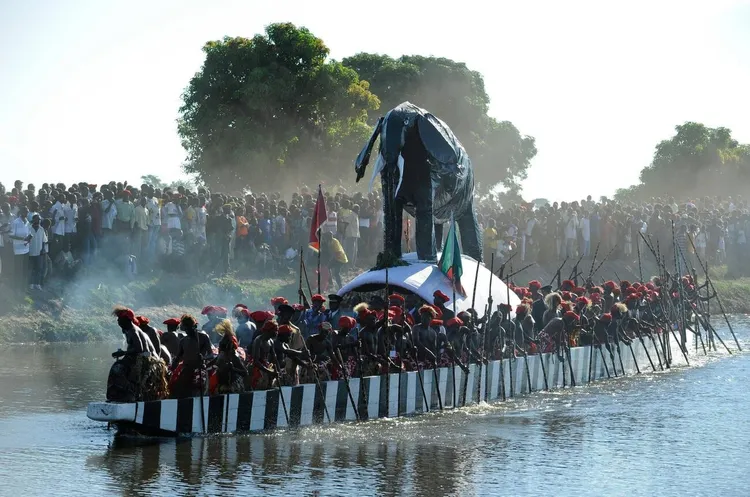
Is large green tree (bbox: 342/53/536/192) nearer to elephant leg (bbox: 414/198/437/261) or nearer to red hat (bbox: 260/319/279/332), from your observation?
elephant leg (bbox: 414/198/437/261)

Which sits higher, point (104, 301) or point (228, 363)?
point (104, 301)

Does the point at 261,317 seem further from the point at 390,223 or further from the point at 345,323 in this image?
the point at 390,223

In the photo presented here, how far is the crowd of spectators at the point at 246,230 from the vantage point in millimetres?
31047

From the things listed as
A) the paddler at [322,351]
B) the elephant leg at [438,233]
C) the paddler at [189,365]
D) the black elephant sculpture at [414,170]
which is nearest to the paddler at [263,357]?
the paddler at [189,365]

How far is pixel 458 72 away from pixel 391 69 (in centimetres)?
577

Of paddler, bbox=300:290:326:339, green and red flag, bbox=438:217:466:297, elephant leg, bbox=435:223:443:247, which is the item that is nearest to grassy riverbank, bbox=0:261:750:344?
elephant leg, bbox=435:223:443:247

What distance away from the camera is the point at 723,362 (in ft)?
110

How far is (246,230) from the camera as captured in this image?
36.3 m

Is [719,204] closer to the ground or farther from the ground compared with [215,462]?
farther from the ground

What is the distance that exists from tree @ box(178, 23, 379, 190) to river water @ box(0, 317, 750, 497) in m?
22.1

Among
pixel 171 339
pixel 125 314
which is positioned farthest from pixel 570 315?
pixel 125 314

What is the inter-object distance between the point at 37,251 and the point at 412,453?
14.6 metres

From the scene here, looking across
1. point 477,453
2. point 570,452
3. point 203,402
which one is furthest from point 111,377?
point 570,452

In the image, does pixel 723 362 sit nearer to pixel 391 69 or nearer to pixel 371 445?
pixel 371 445
